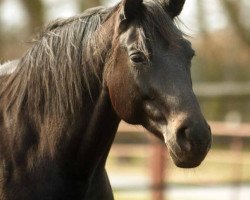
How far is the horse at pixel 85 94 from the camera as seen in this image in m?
3.24

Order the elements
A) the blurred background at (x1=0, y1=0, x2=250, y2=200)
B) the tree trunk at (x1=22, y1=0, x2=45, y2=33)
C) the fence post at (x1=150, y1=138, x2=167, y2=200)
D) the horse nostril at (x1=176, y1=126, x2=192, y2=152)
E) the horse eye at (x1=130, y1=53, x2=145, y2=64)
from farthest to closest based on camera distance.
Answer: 1. the tree trunk at (x1=22, y1=0, x2=45, y2=33)
2. the blurred background at (x1=0, y1=0, x2=250, y2=200)
3. the fence post at (x1=150, y1=138, x2=167, y2=200)
4. the horse eye at (x1=130, y1=53, x2=145, y2=64)
5. the horse nostril at (x1=176, y1=126, x2=192, y2=152)

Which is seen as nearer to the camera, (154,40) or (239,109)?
(154,40)

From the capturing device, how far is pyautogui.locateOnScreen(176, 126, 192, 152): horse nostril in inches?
119

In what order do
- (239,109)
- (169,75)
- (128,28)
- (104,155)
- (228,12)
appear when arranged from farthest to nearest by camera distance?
(239,109) → (228,12) → (104,155) → (128,28) → (169,75)

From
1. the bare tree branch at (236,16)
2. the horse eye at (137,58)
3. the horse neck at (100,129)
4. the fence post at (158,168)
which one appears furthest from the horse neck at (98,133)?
the bare tree branch at (236,16)

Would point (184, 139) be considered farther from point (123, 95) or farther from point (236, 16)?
point (236, 16)

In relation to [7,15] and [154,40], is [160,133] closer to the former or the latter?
[154,40]

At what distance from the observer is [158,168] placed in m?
8.15

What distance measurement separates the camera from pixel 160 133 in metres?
3.29

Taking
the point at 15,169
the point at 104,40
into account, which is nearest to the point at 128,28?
the point at 104,40

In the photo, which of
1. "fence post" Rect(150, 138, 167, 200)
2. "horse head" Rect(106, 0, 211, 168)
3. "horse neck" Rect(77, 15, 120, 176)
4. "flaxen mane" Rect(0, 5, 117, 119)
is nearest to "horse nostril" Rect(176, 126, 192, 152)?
"horse head" Rect(106, 0, 211, 168)

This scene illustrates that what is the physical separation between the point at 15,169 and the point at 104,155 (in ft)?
1.57

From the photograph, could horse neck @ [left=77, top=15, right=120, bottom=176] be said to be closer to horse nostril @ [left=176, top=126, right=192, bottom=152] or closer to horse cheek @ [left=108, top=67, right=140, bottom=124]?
horse cheek @ [left=108, top=67, right=140, bottom=124]

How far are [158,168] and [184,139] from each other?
5.13m
